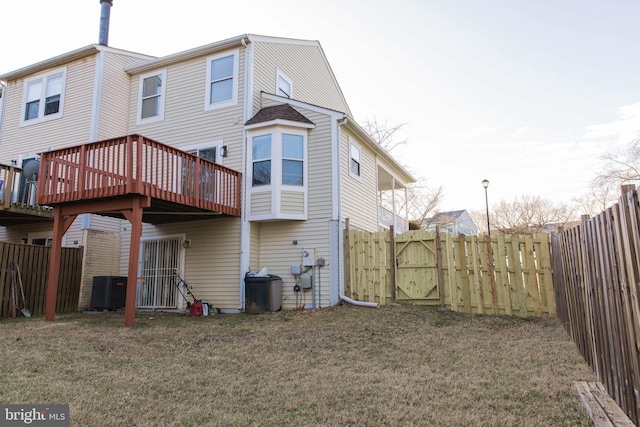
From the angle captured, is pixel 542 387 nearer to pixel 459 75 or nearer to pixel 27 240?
pixel 459 75

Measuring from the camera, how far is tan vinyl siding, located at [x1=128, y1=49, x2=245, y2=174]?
1128 cm

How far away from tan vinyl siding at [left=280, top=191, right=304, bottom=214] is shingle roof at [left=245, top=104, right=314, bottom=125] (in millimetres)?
1927

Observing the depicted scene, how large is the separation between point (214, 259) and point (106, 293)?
3021mm

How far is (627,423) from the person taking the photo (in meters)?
2.67

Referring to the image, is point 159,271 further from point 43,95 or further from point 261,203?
point 43,95

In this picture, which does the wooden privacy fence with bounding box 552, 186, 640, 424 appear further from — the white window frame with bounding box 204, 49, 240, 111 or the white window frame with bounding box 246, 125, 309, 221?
the white window frame with bounding box 204, 49, 240, 111

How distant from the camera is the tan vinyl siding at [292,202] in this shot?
10461 millimetres

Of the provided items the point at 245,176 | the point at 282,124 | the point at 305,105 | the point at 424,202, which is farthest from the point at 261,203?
the point at 424,202

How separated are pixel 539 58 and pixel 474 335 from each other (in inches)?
396

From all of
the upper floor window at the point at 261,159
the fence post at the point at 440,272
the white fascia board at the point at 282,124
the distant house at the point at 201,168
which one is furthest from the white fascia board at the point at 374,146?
the fence post at the point at 440,272

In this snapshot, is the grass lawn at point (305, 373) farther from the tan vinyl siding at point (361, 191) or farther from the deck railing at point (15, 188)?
the deck railing at point (15, 188)

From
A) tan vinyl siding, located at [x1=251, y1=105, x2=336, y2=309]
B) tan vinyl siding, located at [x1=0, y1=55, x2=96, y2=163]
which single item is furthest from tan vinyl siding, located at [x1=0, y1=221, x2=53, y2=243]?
tan vinyl siding, located at [x1=251, y1=105, x2=336, y2=309]

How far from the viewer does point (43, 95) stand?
1397cm

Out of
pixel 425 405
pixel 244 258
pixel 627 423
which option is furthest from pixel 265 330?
pixel 627 423
